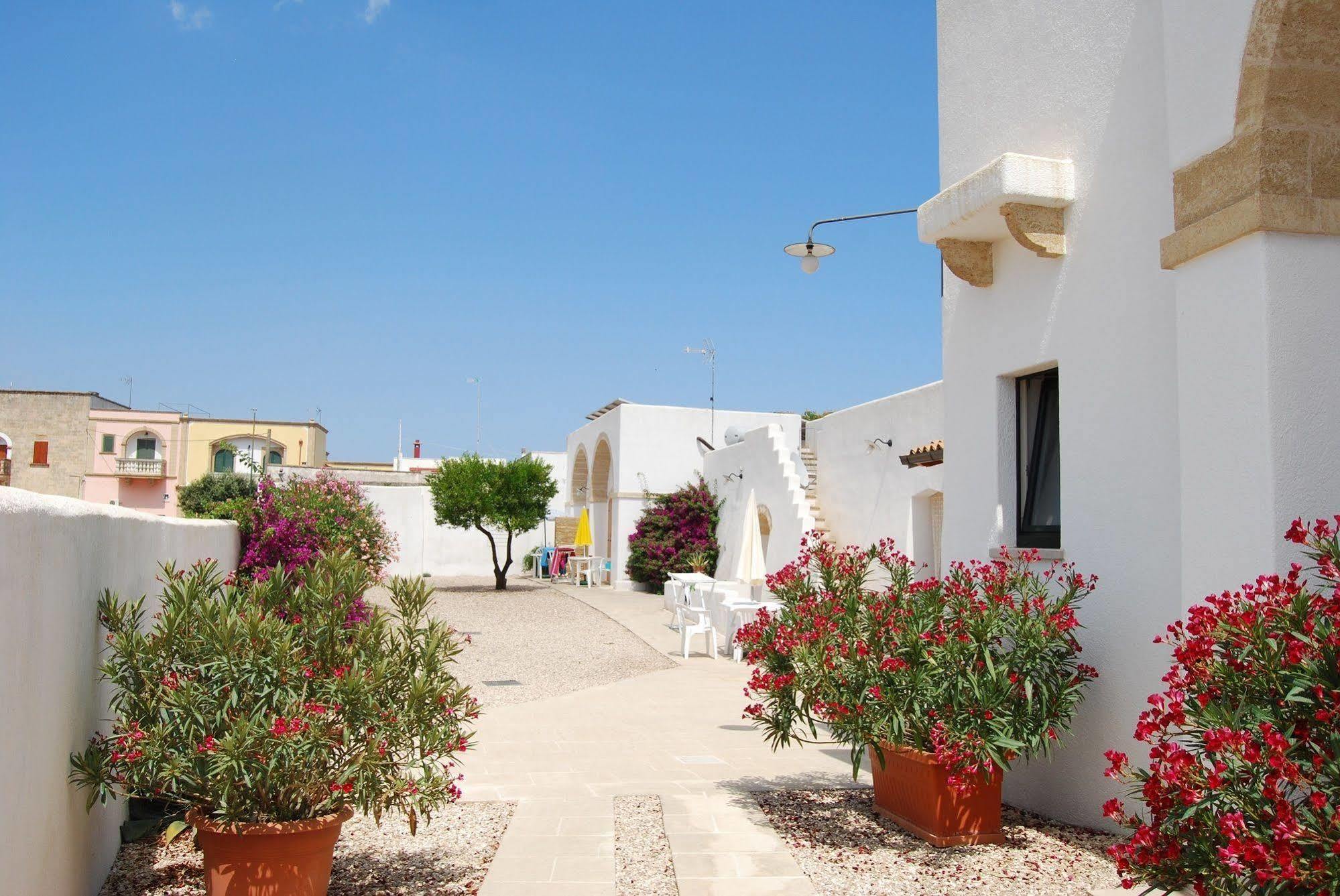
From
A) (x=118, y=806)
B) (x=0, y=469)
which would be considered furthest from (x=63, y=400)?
(x=118, y=806)

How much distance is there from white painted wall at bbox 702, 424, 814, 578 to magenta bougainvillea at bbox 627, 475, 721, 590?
28 cm

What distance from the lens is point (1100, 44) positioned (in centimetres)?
469

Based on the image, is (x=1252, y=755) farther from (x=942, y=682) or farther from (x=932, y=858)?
(x=932, y=858)

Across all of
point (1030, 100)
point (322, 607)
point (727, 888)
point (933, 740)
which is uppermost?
point (1030, 100)

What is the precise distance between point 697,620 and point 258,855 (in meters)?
9.66

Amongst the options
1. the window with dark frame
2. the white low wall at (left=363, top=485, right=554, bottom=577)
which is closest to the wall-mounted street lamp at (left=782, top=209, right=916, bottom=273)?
the window with dark frame

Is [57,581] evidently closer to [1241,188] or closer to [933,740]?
[933,740]

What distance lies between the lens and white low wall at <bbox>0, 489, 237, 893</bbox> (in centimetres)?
285

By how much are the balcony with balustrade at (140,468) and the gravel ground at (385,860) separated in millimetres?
50171

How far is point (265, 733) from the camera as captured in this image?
10.7 ft

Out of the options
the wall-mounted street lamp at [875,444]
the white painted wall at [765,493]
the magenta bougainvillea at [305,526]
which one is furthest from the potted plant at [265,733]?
the white painted wall at [765,493]

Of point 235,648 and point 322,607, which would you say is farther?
point 322,607

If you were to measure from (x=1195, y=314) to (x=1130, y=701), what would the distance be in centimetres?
173

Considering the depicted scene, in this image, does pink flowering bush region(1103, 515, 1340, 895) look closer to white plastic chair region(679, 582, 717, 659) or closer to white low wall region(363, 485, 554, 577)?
white plastic chair region(679, 582, 717, 659)
